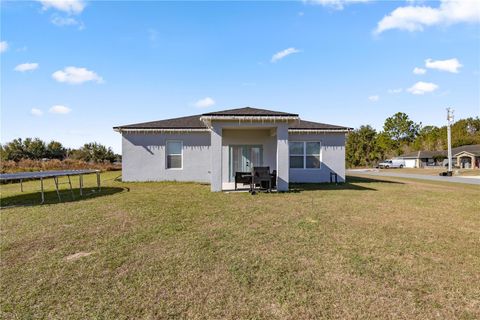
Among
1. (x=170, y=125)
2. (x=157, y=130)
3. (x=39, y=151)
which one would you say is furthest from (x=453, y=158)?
(x=39, y=151)

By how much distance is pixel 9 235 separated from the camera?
538cm

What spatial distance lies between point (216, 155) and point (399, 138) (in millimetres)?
81941

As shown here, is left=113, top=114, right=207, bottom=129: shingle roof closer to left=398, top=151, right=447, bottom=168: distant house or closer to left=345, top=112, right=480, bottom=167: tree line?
left=345, top=112, right=480, bottom=167: tree line

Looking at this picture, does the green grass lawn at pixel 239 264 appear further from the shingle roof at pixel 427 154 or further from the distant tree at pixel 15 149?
the shingle roof at pixel 427 154

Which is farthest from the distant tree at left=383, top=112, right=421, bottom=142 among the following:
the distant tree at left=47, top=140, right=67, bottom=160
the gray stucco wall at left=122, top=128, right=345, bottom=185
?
the distant tree at left=47, top=140, right=67, bottom=160

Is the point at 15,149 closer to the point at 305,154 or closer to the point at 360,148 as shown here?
the point at 305,154

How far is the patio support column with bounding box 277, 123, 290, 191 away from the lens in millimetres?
11391

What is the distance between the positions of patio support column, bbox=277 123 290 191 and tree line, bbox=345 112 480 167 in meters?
45.8

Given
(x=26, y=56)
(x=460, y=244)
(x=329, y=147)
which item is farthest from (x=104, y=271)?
(x=329, y=147)

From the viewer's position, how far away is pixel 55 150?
44.3 m

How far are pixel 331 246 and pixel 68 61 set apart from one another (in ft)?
51.7

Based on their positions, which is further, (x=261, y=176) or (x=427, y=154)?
(x=427, y=154)

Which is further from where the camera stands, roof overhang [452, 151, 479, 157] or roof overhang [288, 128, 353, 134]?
roof overhang [452, 151, 479, 157]

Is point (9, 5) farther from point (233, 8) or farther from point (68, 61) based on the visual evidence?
point (233, 8)
